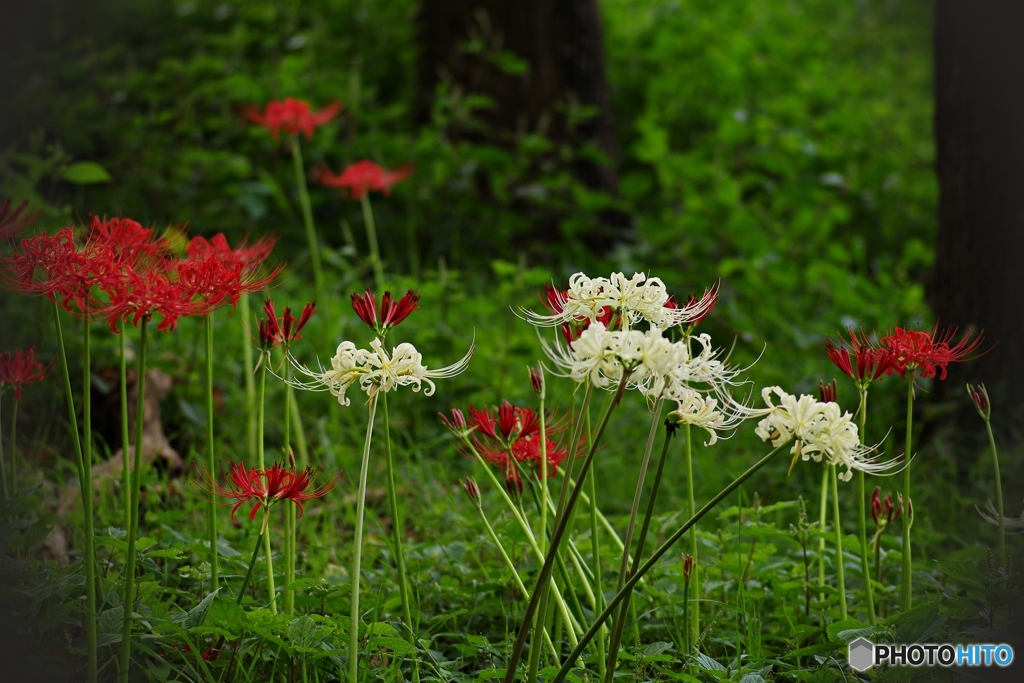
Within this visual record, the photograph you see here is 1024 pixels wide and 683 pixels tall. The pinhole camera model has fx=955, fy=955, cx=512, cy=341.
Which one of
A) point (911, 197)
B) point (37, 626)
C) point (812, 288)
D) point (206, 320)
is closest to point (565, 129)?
point (812, 288)

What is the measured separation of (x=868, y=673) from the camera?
147 centimetres

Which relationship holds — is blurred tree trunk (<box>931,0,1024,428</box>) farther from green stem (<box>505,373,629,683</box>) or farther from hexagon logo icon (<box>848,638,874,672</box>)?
green stem (<box>505,373,629,683</box>)

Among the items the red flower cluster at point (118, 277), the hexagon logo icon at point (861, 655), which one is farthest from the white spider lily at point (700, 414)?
the red flower cluster at point (118, 277)

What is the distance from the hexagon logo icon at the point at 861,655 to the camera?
4.79 ft


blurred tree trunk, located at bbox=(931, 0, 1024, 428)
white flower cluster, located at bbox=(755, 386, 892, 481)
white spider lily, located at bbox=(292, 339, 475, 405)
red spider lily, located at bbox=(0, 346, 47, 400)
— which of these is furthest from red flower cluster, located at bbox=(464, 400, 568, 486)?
blurred tree trunk, located at bbox=(931, 0, 1024, 428)

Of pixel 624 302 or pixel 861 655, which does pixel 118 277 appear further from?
pixel 861 655

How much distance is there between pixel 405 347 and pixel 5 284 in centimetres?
62

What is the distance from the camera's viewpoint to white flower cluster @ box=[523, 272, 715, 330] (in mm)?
1267

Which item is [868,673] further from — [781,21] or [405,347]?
[781,21]

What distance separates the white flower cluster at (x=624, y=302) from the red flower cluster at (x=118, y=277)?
0.47m

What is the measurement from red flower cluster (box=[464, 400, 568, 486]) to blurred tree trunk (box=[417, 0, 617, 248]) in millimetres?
3509

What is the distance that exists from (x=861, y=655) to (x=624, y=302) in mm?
687

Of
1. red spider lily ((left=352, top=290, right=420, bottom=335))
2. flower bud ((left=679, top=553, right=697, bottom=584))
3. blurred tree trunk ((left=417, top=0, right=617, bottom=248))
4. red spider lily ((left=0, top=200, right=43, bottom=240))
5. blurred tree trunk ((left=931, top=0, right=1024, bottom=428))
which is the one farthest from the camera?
blurred tree trunk ((left=417, top=0, right=617, bottom=248))

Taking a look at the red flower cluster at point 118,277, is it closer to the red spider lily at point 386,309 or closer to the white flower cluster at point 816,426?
the red spider lily at point 386,309
